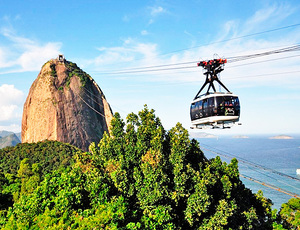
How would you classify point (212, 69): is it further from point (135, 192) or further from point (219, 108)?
point (135, 192)

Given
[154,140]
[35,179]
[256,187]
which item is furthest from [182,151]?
[256,187]

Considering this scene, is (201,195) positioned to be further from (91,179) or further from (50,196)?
(50,196)

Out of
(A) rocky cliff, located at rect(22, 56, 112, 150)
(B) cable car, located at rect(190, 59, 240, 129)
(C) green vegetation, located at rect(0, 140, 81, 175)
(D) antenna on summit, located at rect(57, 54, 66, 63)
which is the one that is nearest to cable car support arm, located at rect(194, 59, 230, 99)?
(B) cable car, located at rect(190, 59, 240, 129)

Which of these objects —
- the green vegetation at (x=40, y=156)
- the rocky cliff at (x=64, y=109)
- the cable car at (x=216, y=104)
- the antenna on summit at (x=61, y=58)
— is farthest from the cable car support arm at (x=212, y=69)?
the antenna on summit at (x=61, y=58)

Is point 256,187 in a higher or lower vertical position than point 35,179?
lower

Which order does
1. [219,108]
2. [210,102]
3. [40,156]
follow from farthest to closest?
1. [40,156]
2. [210,102]
3. [219,108]

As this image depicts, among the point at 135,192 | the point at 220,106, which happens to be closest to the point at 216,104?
the point at 220,106
